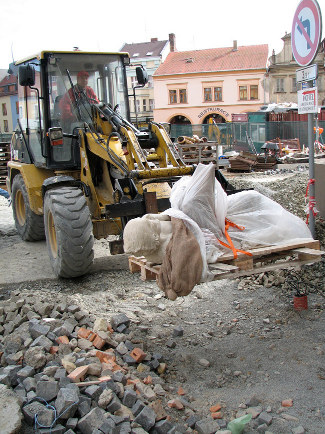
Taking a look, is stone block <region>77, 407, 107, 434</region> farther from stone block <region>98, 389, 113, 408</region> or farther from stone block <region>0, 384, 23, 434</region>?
stone block <region>0, 384, 23, 434</region>

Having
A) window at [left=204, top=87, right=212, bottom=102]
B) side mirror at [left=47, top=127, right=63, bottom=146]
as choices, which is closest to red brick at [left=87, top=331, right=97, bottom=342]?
side mirror at [left=47, top=127, right=63, bottom=146]

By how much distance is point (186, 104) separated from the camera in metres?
52.3

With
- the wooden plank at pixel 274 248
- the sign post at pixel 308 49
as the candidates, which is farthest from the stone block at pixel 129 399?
the sign post at pixel 308 49

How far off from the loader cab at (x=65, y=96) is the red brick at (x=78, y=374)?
407cm

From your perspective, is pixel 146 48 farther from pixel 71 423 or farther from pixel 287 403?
pixel 71 423

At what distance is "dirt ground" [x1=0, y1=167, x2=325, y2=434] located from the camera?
394cm

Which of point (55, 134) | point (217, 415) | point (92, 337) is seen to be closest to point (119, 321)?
point (92, 337)

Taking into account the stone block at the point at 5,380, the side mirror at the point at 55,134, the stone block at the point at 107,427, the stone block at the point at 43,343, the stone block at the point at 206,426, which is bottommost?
the stone block at the point at 206,426

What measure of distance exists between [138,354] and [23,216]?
5.89 meters

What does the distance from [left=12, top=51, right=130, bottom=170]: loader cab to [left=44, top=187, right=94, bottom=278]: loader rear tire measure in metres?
1.03

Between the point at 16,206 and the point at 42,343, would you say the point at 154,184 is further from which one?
the point at 16,206

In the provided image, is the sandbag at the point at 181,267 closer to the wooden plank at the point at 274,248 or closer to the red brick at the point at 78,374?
the wooden plank at the point at 274,248

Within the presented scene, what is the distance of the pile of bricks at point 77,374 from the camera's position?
338cm

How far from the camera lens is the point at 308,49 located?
5.84 metres
